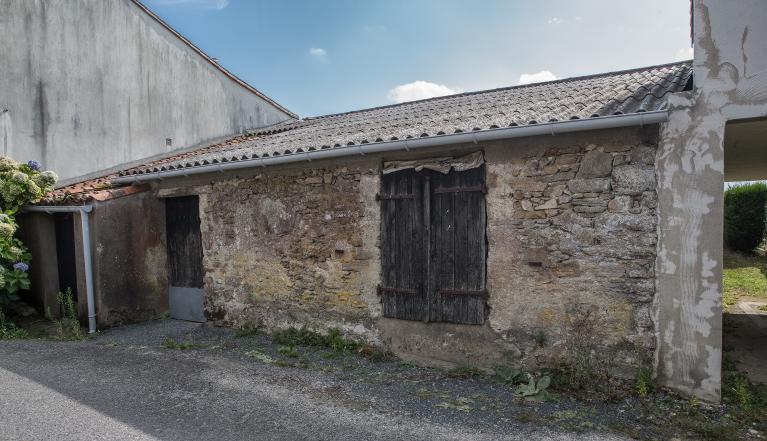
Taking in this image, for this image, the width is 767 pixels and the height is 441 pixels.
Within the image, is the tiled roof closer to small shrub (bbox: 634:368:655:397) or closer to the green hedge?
small shrub (bbox: 634:368:655:397)

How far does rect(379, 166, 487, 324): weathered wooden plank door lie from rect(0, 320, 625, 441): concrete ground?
2.54 feet

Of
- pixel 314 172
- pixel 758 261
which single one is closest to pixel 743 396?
pixel 314 172

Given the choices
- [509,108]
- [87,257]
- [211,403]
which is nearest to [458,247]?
[509,108]

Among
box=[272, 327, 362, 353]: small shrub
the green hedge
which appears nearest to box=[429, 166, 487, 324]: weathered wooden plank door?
box=[272, 327, 362, 353]: small shrub

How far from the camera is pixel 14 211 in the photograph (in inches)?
293

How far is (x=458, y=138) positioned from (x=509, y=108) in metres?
1.55

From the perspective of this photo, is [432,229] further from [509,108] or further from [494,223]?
[509,108]

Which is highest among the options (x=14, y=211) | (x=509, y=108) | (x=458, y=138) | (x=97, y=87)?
(x=97, y=87)

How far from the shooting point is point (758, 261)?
12133 mm

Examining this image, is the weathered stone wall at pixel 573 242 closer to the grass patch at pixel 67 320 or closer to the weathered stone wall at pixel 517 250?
the weathered stone wall at pixel 517 250

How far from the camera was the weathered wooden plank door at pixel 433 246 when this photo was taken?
5.10 metres

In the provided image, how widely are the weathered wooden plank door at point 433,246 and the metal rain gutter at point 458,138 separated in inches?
18.2

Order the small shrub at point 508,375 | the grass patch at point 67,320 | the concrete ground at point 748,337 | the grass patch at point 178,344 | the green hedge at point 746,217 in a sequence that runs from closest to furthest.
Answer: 1. the small shrub at point 508,375
2. the concrete ground at point 748,337
3. the grass patch at point 178,344
4. the grass patch at point 67,320
5. the green hedge at point 746,217

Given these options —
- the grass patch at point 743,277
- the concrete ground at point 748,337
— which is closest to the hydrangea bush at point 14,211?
the concrete ground at point 748,337
